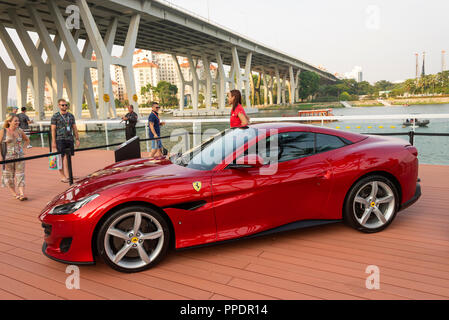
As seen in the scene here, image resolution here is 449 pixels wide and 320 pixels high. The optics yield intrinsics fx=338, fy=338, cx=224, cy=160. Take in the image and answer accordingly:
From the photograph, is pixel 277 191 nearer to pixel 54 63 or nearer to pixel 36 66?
pixel 54 63

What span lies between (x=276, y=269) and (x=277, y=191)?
751 millimetres

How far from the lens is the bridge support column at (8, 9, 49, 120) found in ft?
112

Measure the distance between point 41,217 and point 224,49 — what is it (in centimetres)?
6413

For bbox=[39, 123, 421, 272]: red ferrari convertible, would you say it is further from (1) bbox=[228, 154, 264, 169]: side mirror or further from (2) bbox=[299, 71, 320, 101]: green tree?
(2) bbox=[299, 71, 320, 101]: green tree

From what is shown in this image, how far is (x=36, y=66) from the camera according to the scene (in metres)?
36.1

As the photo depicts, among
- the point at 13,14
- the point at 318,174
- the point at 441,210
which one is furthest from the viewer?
the point at 13,14

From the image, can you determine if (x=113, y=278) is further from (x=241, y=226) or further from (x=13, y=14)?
(x=13, y=14)

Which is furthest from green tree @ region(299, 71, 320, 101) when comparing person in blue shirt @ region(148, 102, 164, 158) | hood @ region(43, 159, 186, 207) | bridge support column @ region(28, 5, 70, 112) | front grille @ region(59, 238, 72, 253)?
front grille @ region(59, 238, 72, 253)

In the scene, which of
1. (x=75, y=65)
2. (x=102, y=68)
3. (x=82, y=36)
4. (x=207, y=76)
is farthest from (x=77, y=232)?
(x=207, y=76)

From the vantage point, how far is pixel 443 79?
11694cm

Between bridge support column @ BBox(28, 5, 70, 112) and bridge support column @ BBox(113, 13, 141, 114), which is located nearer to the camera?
bridge support column @ BBox(28, 5, 70, 112)

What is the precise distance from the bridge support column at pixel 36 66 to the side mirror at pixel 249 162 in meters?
37.2

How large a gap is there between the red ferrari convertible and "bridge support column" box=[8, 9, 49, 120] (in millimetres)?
36725
